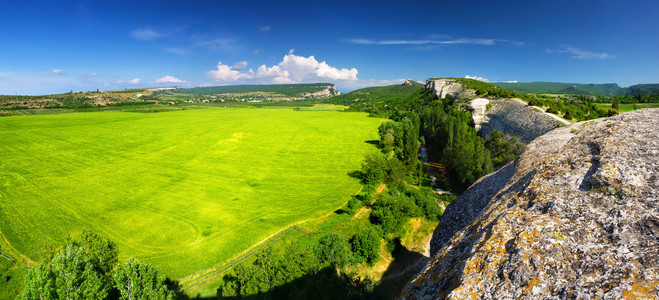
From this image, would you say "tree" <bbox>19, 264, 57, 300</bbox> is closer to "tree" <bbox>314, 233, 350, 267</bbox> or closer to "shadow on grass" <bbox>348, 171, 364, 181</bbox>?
"tree" <bbox>314, 233, 350, 267</bbox>

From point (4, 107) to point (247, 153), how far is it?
731ft

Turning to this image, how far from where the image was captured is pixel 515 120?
5184 centimetres

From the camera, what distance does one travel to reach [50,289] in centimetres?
1650

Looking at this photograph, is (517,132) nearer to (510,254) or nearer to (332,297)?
(332,297)

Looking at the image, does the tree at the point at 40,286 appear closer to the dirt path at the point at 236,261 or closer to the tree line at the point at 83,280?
the tree line at the point at 83,280

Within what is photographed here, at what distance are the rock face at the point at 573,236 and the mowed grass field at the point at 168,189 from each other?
3236 cm

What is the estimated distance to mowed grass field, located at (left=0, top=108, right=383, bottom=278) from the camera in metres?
35.1

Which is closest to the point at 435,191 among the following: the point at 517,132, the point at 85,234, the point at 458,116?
the point at 517,132

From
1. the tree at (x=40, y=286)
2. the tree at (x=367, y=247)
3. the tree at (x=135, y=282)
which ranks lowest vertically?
the tree at (x=367, y=247)

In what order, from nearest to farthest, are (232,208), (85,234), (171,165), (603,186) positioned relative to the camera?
1. (603,186)
2. (85,234)
3. (232,208)
4. (171,165)

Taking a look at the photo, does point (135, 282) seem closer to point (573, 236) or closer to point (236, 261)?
point (236, 261)

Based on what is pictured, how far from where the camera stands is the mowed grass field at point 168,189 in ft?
115

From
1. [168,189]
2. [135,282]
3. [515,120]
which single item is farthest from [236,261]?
[515,120]

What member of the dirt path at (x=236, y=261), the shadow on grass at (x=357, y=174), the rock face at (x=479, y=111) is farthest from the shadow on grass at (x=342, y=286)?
the rock face at (x=479, y=111)
